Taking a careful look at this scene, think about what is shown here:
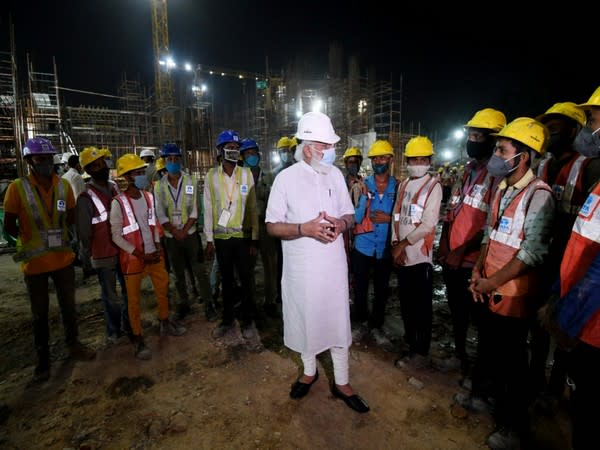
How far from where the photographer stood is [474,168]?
310 cm

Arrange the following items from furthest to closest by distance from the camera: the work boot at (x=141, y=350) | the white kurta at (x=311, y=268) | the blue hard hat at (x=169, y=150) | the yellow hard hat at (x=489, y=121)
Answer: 1. the blue hard hat at (x=169, y=150)
2. the work boot at (x=141, y=350)
3. the yellow hard hat at (x=489, y=121)
4. the white kurta at (x=311, y=268)

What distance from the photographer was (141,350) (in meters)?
3.64

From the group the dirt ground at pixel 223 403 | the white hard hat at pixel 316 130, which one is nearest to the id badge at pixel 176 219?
the dirt ground at pixel 223 403

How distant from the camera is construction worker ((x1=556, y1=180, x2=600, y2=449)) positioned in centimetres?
151

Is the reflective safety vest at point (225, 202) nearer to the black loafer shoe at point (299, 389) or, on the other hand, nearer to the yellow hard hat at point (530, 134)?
the black loafer shoe at point (299, 389)

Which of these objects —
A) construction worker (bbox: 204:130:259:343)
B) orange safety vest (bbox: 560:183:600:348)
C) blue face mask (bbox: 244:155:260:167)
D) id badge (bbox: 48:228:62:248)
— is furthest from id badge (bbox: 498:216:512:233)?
id badge (bbox: 48:228:62:248)

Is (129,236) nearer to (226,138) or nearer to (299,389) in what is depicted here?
(226,138)

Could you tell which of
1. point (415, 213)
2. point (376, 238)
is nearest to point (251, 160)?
point (376, 238)

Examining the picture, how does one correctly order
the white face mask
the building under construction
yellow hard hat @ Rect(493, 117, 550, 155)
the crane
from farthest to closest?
the crane → the building under construction → the white face mask → yellow hard hat @ Rect(493, 117, 550, 155)

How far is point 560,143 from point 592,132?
3.69 feet

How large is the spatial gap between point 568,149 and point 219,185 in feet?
12.0

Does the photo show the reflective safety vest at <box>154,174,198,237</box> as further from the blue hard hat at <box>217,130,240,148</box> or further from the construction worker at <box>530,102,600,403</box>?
the construction worker at <box>530,102,600,403</box>

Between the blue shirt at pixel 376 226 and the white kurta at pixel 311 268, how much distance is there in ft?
3.91

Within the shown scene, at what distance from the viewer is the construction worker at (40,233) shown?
3391mm
